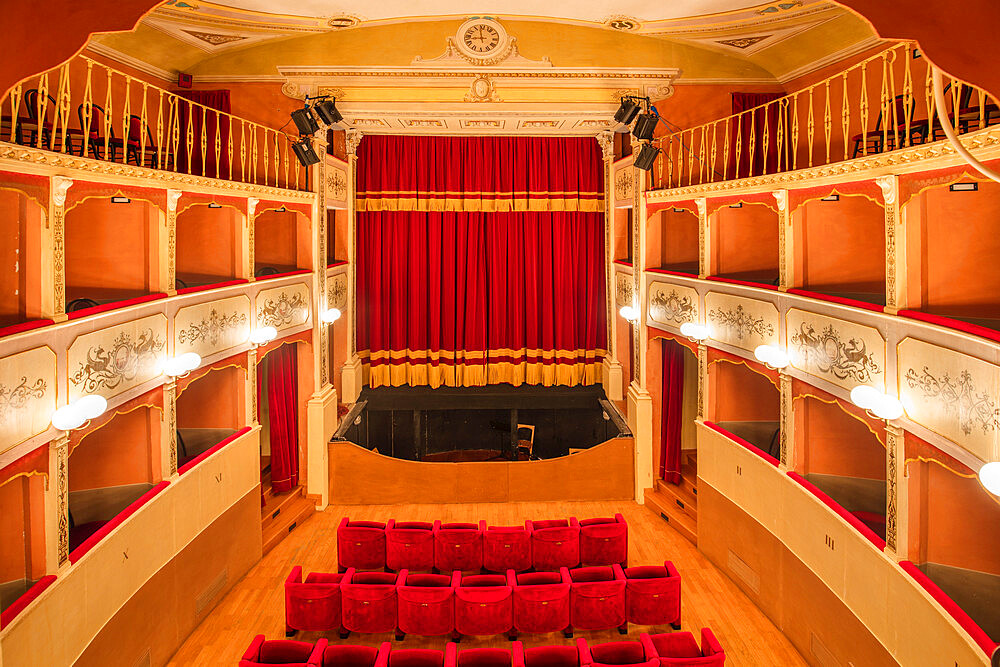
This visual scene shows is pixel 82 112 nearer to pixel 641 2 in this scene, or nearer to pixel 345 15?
pixel 345 15

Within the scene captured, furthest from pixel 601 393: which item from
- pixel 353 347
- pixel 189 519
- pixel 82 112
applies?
pixel 82 112

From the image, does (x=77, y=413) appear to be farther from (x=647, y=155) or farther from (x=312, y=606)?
(x=647, y=155)

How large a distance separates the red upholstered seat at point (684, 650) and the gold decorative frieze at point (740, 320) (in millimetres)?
3386

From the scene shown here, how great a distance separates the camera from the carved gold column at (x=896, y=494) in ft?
17.6

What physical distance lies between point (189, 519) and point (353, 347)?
18.6 ft

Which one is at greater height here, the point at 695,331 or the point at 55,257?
the point at 55,257

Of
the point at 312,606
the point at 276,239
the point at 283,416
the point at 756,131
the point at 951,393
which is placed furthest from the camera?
the point at 276,239

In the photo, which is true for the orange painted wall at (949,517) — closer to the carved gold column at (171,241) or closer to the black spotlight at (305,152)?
the carved gold column at (171,241)

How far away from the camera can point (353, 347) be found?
41.7 feet

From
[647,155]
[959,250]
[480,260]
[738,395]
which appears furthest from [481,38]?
[959,250]

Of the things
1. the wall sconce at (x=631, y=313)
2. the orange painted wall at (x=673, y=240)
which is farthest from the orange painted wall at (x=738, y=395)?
the orange painted wall at (x=673, y=240)

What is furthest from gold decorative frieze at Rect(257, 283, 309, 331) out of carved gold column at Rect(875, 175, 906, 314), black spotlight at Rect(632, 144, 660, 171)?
carved gold column at Rect(875, 175, 906, 314)

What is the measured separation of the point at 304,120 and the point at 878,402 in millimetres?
7800

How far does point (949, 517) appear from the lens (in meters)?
5.32
